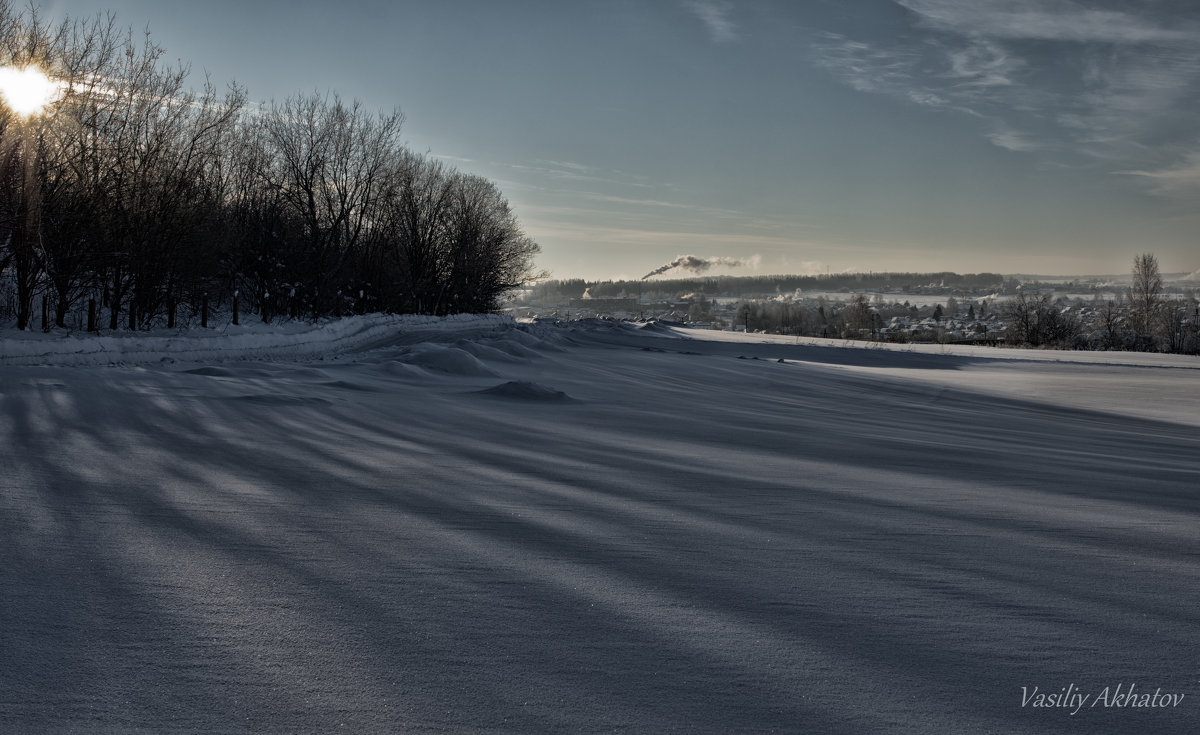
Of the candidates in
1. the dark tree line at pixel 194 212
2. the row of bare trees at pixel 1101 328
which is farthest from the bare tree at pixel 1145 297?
the dark tree line at pixel 194 212

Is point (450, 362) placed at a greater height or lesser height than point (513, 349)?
lesser

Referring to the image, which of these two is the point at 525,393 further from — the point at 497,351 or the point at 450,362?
the point at 497,351

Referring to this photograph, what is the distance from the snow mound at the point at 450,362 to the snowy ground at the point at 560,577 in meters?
5.71

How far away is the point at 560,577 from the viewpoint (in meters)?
3.04

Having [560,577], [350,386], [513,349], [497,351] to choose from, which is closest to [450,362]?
[350,386]

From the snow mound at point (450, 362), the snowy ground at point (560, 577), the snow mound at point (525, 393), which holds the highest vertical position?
the snow mound at point (450, 362)

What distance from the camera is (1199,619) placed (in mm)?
2729

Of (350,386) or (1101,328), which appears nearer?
(350,386)

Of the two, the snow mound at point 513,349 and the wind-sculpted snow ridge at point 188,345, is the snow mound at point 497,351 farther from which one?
the wind-sculpted snow ridge at point 188,345

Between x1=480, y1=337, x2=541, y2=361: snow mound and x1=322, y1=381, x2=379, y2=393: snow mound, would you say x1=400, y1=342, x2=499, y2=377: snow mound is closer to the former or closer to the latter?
x1=322, y1=381, x2=379, y2=393: snow mound

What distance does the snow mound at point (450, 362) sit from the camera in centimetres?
1302

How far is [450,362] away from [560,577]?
10594 millimetres

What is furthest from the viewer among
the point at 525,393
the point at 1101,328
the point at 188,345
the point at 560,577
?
the point at 1101,328

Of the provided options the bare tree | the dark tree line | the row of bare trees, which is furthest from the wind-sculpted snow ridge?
the bare tree
